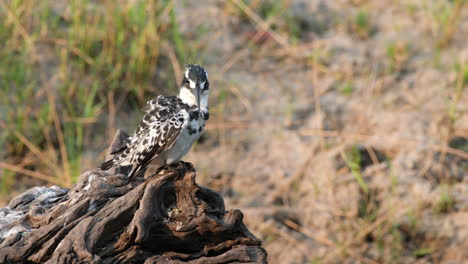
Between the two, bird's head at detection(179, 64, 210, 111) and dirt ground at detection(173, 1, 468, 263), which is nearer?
bird's head at detection(179, 64, 210, 111)

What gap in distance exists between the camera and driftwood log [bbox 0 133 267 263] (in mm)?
3807

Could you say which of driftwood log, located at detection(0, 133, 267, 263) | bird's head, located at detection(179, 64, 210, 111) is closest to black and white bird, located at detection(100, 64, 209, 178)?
bird's head, located at detection(179, 64, 210, 111)

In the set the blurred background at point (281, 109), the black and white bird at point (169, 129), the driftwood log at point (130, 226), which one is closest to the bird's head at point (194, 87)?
the black and white bird at point (169, 129)

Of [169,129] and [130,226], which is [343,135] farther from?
[130,226]

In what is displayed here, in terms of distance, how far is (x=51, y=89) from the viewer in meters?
6.42

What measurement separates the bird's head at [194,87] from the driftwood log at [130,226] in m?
0.42

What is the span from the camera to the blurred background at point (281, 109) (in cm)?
597

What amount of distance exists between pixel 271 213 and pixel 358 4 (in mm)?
2866

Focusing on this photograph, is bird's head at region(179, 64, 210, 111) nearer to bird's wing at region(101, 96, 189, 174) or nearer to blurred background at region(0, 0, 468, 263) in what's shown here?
bird's wing at region(101, 96, 189, 174)

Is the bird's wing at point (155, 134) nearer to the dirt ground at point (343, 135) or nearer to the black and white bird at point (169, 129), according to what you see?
the black and white bird at point (169, 129)

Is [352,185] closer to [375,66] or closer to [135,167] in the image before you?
[375,66]

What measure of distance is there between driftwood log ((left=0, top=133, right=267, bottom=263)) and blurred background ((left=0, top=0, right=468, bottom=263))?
1825 mm

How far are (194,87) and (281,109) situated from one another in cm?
245

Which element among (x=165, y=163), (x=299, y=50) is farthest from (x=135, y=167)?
(x=299, y=50)
